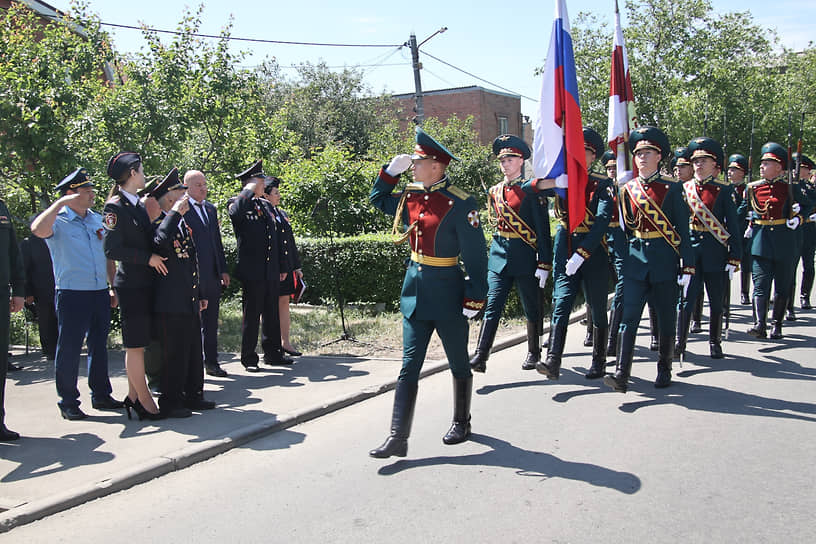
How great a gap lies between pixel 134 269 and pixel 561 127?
3775 mm

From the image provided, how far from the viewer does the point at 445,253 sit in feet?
16.2

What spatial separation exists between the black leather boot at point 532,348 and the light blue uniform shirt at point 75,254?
4.08 m

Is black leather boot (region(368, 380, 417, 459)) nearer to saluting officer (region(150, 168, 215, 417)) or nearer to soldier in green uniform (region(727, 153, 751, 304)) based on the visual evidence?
saluting officer (region(150, 168, 215, 417))

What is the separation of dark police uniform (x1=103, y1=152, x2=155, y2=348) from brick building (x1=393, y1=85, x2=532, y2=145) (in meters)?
39.9

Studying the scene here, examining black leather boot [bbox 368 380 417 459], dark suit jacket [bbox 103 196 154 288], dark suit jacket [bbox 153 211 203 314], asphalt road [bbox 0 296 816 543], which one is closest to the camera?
asphalt road [bbox 0 296 816 543]

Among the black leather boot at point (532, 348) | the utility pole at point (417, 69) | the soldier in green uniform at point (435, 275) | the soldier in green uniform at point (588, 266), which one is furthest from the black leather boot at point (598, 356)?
the utility pole at point (417, 69)

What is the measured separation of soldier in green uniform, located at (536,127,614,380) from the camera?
22.1 ft

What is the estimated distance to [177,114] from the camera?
10.5 m

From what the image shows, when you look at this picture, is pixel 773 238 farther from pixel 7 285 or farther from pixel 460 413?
pixel 7 285

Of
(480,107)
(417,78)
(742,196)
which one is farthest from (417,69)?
(480,107)

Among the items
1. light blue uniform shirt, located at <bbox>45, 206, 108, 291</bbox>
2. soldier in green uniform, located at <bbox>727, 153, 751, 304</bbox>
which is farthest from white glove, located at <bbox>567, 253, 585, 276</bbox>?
light blue uniform shirt, located at <bbox>45, 206, 108, 291</bbox>

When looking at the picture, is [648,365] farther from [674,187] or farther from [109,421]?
[109,421]

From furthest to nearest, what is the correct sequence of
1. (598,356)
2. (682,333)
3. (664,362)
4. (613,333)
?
1. (682,333)
2. (613,333)
3. (598,356)
4. (664,362)

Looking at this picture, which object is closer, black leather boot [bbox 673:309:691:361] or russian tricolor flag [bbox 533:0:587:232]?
russian tricolor flag [bbox 533:0:587:232]
